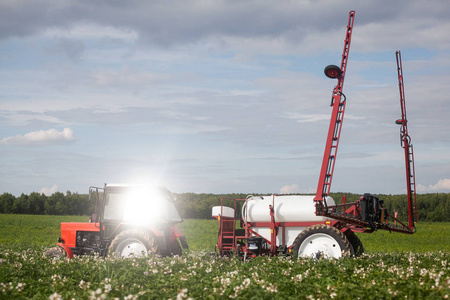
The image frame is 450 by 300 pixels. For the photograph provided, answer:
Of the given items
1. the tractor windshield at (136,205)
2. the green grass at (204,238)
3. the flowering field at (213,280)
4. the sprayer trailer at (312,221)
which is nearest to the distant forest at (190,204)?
the green grass at (204,238)

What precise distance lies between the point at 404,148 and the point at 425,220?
4660 centimetres

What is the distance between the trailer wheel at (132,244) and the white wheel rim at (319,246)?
178 inches

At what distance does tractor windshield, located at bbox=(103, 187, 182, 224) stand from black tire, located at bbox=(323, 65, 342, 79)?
6596 millimetres

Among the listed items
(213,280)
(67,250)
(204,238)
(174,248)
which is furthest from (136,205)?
(204,238)

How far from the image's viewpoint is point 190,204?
60.0 meters

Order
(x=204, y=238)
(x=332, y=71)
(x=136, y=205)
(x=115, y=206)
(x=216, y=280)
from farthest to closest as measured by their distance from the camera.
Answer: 1. (x=204, y=238)
2. (x=332, y=71)
3. (x=115, y=206)
4. (x=136, y=205)
5. (x=216, y=280)

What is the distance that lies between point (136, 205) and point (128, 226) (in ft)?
2.73

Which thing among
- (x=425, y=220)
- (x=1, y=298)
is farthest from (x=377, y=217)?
(x=425, y=220)

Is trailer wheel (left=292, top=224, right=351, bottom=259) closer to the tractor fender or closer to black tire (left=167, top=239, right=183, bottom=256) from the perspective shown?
black tire (left=167, top=239, right=183, bottom=256)

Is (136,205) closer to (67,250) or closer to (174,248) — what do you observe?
(174,248)

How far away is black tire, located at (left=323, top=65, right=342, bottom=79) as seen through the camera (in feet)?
48.4

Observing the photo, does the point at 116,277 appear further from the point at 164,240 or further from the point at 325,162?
the point at 325,162

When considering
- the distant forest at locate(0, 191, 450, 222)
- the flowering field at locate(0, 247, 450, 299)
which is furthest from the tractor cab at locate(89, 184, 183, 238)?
the distant forest at locate(0, 191, 450, 222)

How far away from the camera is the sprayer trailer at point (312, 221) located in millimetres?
13664
